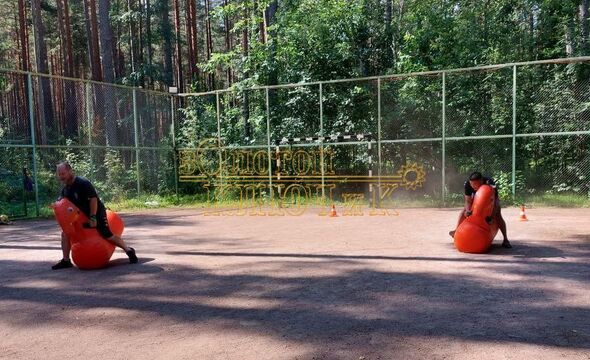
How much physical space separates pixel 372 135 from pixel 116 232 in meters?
10.5

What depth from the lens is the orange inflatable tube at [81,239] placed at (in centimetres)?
623

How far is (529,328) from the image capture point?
A: 3.93 meters

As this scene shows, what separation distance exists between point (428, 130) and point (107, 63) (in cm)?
1498

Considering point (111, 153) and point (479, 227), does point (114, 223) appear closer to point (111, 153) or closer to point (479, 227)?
point (479, 227)

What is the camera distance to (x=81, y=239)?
6.46 metres

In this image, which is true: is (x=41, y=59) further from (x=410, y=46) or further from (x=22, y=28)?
(x=410, y=46)

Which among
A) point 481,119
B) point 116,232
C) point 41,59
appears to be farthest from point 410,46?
point 41,59

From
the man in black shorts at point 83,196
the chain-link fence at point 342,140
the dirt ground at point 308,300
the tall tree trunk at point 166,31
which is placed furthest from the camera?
the tall tree trunk at point 166,31

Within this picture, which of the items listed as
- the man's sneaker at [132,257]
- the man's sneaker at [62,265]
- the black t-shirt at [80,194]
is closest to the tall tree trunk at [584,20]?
the man's sneaker at [132,257]

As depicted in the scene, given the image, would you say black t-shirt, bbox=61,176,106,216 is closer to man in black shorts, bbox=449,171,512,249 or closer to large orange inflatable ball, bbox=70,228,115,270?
large orange inflatable ball, bbox=70,228,115,270

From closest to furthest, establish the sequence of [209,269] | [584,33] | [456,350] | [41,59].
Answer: [456,350]
[209,269]
[584,33]
[41,59]

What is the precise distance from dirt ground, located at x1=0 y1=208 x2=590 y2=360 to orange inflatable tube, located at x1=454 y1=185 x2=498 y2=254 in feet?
0.60

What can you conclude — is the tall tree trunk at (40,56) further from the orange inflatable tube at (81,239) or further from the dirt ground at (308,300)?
the orange inflatable tube at (81,239)

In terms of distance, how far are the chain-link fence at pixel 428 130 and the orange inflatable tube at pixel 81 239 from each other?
31.2ft
